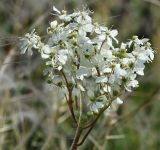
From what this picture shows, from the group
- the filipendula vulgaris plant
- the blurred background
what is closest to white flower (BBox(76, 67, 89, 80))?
the filipendula vulgaris plant

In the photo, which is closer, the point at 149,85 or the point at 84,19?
the point at 84,19

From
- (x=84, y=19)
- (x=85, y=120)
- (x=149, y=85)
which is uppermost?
(x=149, y=85)

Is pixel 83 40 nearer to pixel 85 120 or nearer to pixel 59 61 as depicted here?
pixel 59 61

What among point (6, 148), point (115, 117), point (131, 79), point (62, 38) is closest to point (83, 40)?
point (62, 38)

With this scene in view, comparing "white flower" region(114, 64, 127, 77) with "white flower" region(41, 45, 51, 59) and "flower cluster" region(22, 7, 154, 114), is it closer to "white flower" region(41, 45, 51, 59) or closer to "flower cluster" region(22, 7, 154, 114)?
"flower cluster" region(22, 7, 154, 114)

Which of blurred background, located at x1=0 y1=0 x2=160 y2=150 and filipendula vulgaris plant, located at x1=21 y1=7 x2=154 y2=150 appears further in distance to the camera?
blurred background, located at x1=0 y1=0 x2=160 y2=150

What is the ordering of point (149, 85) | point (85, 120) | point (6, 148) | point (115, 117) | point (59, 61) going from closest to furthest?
point (59, 61), point (85, 120), point (115, 117), point (6, 148), point (149, 85)

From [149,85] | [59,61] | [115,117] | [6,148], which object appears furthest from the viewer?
[149,85]

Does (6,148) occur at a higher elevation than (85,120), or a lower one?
higher
